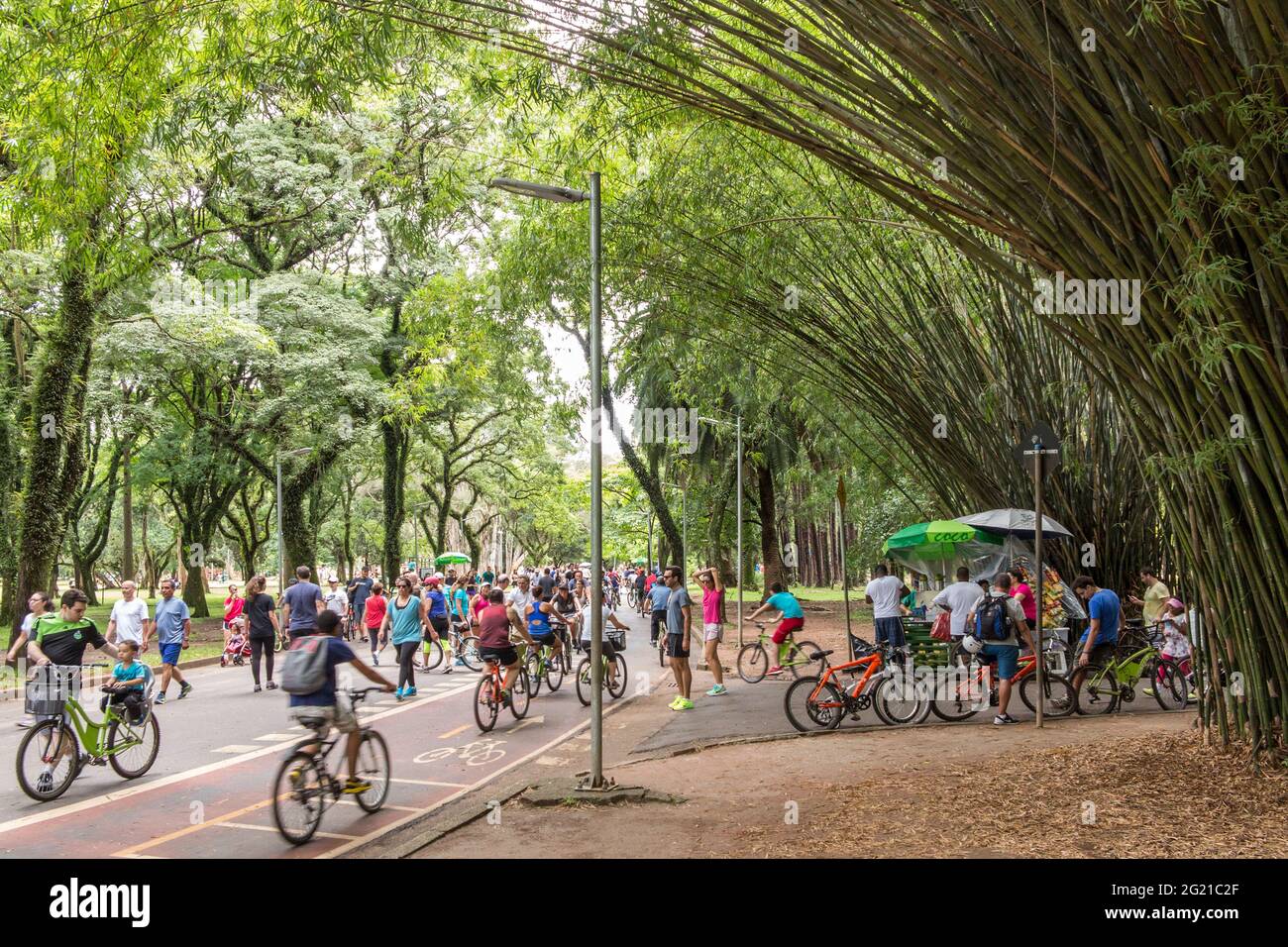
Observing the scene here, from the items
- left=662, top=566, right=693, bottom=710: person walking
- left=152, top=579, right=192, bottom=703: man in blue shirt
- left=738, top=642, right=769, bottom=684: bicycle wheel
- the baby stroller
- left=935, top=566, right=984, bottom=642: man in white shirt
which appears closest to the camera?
left=935, top=566, right=984, bottom=642: man in white shirt

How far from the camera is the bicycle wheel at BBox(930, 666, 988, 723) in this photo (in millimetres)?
11895

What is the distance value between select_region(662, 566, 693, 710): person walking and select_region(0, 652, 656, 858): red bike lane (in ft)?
4.22

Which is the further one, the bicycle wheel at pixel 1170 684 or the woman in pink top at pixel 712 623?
the woman in pink top at pixel 712 623

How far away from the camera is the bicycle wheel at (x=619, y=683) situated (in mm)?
15172

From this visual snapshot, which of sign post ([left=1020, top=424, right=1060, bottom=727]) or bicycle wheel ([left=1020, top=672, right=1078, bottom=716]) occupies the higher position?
sign post ([left=1020, top=424, right=1060, bottom=727])

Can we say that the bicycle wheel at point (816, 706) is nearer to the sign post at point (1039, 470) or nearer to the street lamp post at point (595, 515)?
the sign post at point (1039, 470)

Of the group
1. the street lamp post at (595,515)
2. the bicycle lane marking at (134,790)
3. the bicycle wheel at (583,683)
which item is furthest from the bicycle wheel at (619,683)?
the street lamp post at (595,515)

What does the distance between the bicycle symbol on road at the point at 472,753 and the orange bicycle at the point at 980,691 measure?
4.85m

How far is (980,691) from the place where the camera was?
12.1 meters

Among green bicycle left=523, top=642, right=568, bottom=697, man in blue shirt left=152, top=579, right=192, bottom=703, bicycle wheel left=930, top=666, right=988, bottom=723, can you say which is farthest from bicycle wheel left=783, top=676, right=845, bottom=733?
man in blue shirt left=152, top=579, right=192, bottom=703

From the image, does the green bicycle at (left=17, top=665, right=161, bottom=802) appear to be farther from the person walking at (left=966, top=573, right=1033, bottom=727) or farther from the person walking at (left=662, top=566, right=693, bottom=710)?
the person walking at (left=966, top=573, right=1033, bottom=727)

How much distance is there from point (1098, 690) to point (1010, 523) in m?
2.92

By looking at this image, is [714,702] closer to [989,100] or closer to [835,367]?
[835,367]

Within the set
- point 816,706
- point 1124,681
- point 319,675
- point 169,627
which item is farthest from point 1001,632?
point 169,627
